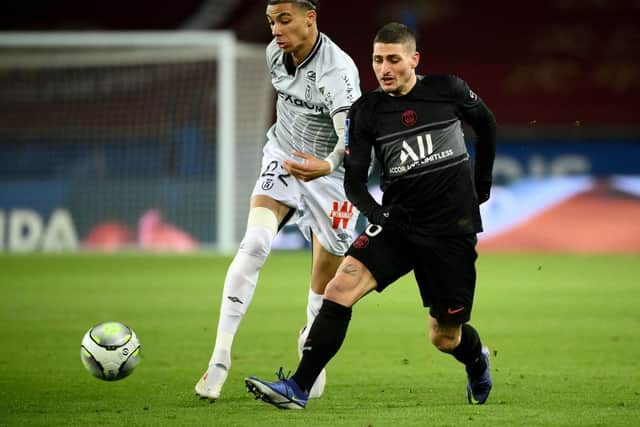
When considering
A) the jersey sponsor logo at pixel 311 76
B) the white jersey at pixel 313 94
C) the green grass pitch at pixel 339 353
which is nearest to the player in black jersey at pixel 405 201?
the green grass pitch at pixel 339 353

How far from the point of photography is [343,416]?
6.00m

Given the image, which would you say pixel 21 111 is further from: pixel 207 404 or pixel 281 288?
pixel 207 404

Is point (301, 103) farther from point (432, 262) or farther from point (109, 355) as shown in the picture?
point (109, 355)

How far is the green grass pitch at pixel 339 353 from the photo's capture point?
611 centimetres

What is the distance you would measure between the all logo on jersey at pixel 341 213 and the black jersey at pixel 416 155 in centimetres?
90

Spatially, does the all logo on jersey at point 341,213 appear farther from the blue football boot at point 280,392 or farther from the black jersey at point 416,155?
the blue football boot at point 280,392

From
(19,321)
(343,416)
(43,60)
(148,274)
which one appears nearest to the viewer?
(343,416)

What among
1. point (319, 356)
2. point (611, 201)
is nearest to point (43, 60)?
point (611, 201)

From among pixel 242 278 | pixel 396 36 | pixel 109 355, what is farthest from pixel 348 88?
pixel 109 355

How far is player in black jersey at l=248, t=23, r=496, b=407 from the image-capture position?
6.11 meters

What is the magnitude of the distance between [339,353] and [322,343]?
2.63m

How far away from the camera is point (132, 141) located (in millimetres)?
18812

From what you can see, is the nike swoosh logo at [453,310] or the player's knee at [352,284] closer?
the player's knee at [352,284]

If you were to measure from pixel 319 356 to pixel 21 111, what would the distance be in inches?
567
